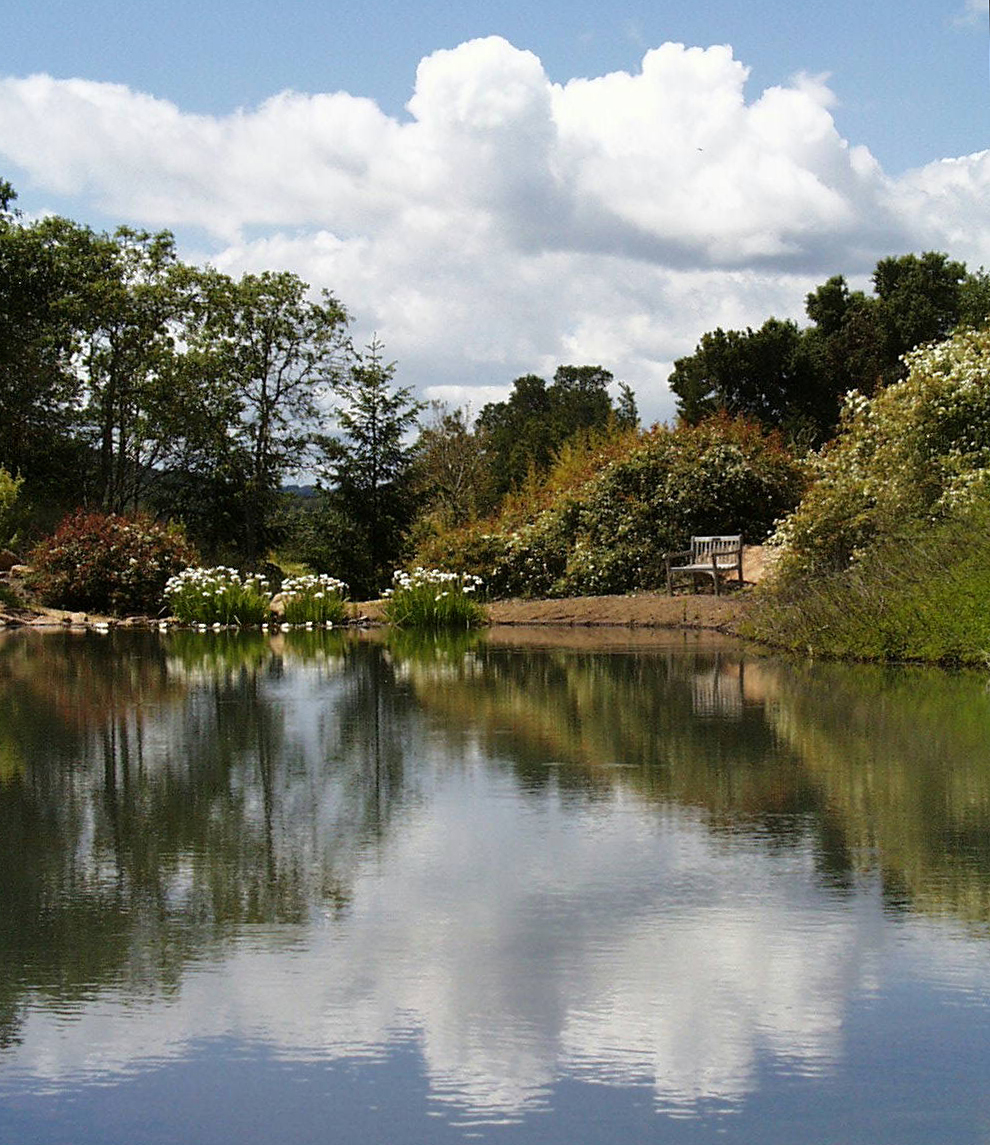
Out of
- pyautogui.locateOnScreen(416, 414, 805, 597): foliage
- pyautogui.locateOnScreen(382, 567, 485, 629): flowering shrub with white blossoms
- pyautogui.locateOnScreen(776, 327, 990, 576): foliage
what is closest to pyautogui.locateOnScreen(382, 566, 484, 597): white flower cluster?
pyautogui.locateOnScreen(382, 567, 485, 629): flowering shrub with white blossoms

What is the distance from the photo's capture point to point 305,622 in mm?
24250

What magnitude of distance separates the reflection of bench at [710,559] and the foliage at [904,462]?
197cm

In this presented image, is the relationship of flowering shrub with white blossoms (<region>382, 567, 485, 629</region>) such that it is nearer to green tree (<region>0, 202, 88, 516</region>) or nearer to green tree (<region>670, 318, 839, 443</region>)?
green tree (<region>0, 202, 88, 516</region>)

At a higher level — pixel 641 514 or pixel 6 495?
pixel 6 495

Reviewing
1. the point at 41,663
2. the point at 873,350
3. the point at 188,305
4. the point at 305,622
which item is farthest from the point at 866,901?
the point at 873,350

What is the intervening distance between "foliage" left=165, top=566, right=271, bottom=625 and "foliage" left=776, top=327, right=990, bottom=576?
8.73 meters

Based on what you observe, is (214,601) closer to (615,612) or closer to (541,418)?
(615,612)

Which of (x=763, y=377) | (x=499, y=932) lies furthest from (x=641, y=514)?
(x=763, y=377)

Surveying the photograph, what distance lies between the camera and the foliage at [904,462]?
18.1 meters

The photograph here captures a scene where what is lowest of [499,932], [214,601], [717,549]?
[499,932]

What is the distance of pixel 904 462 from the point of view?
752 inches

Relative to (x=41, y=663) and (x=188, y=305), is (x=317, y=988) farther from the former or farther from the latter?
(x=188, y=305)

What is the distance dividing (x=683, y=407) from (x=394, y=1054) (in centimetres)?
4714

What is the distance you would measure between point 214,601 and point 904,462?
11.3 metres
